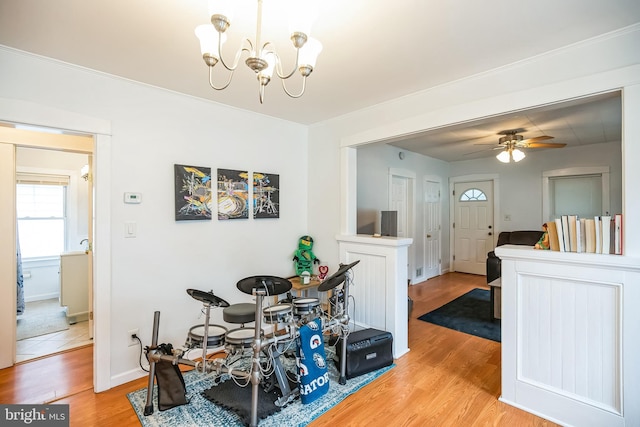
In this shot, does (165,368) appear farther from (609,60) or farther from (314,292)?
(609,60)

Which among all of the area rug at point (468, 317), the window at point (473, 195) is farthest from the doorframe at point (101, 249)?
the window at point (473, 195)

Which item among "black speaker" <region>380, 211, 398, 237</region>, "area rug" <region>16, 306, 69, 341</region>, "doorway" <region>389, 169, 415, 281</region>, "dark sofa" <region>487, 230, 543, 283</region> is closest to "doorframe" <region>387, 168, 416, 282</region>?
"doorway" <region>389, 169, 415, 281</region>

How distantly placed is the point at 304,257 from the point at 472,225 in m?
4.29

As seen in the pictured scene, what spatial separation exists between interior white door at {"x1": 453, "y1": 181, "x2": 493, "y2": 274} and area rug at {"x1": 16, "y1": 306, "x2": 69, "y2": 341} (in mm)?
6629

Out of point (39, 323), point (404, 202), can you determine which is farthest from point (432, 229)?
point (39, 323)

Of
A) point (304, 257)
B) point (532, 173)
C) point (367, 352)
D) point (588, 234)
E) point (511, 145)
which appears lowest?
point (367, 352)

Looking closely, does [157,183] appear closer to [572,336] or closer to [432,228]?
[572,336]

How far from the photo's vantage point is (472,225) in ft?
20.5

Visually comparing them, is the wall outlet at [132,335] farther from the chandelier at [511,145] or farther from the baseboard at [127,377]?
the chandelier at [511,145]

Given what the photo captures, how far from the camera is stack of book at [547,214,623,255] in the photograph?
5.91ft

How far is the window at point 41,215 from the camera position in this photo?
4.51 meters

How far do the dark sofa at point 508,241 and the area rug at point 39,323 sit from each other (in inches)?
227

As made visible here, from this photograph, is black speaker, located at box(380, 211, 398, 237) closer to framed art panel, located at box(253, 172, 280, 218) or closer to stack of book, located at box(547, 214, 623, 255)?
framed art panel, located at box(253, 172, 280, 218)

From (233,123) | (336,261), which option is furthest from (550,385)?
(233,123)
